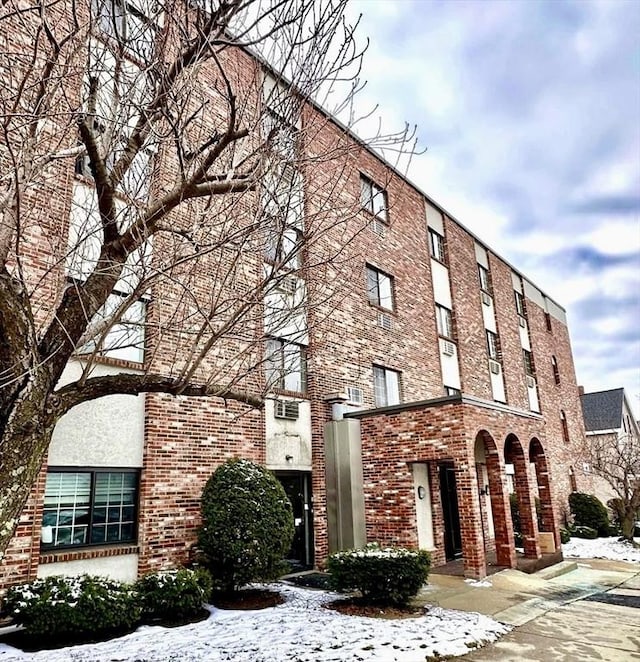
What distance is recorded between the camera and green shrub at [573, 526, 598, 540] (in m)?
18.5

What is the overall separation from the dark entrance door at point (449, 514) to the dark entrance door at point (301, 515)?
3.55m

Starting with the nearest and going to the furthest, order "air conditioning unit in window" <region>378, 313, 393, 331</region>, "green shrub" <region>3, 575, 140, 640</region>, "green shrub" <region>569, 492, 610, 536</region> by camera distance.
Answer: "green shrub" <region>3, 575, 140, 640</region> → "air conditioning unit in window" <region>378, 313, 393, 331</region> → "green shrub" <region>569, 492, 610, 536</region>

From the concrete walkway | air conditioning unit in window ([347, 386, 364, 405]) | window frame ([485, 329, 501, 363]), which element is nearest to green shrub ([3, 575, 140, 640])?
the concrete walkway

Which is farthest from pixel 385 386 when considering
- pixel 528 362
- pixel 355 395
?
pixel 528 362

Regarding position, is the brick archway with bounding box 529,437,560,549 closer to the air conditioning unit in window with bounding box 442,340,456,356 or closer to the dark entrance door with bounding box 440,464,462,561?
the dark entrance door with bounding box 440,464,462,561

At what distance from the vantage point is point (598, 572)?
12.2 m

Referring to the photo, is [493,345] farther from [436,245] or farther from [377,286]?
[377,286]

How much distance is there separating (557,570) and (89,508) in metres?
9.93

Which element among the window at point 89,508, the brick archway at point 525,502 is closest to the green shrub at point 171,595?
the window at point 89,508

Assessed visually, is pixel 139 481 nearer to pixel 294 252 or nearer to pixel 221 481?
pixel 221 481

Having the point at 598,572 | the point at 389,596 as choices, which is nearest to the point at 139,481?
the point at 389,596

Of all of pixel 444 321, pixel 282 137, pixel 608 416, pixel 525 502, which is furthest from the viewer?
pixel 608 416

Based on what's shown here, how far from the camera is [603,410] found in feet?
103

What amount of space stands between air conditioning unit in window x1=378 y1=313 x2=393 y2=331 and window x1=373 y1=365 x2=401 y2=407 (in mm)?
1172
